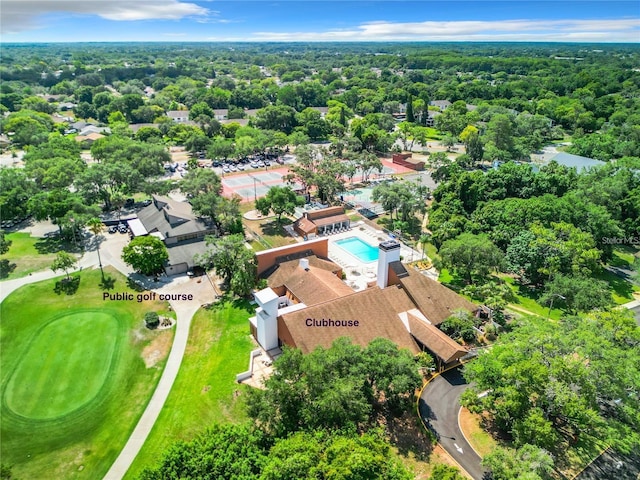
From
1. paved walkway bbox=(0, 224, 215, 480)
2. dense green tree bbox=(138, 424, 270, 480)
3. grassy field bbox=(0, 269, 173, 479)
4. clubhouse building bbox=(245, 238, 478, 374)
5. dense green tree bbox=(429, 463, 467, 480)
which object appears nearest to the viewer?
dense green tree bbox=(138, 424, 270, 480)

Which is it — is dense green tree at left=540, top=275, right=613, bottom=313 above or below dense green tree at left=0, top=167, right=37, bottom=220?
below

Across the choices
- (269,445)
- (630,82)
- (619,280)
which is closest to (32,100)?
(269,445)

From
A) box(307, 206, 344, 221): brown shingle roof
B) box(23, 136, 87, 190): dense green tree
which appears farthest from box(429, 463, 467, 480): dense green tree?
box(23, 136, 87, 190): dense green tree

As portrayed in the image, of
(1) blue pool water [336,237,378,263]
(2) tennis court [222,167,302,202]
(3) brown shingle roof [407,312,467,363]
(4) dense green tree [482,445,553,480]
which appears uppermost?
(4) dense green tree [482,445,553,480]

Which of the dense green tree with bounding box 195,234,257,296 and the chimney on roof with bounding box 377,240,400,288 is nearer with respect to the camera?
the chimney on roof with bounding box 377,240,400,288

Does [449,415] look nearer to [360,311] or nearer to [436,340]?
[436,340]

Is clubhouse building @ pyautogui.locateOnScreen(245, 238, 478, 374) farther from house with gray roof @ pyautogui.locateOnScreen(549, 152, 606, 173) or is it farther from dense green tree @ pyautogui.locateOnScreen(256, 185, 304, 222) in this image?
house with gray roof @ pyautogui.locateOnScreen(549, 152, 606, 173)

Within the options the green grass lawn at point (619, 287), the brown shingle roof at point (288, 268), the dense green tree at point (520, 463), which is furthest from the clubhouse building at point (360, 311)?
the green grass lawn at point (619, 287)

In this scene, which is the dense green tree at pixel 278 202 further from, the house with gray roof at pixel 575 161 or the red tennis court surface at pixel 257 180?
the house with gray roof at pixel 575 161

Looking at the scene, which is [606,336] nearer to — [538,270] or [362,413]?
[538,270]
